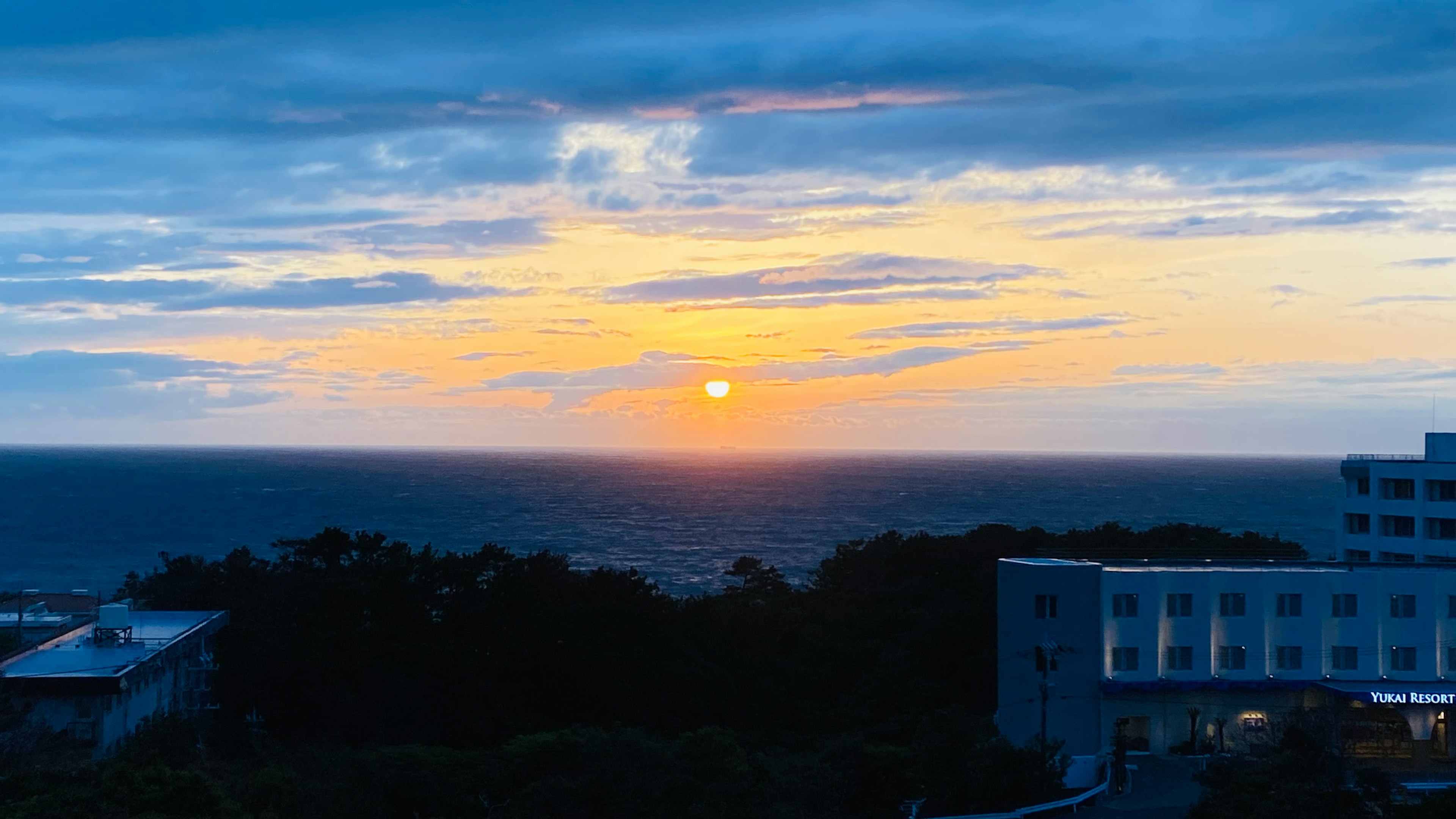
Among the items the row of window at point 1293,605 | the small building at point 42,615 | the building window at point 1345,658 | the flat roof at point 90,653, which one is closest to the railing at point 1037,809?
the row of window at point 1293,605

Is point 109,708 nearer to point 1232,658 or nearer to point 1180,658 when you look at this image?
point 1180,658

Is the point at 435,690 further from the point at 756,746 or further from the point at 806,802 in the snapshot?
the point at 806,802

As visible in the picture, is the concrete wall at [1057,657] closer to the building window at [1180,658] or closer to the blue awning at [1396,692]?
the building window at [1180,658]

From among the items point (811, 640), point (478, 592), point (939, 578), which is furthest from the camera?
point (939, 578)

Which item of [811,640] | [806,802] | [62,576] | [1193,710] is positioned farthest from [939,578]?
[62,576]

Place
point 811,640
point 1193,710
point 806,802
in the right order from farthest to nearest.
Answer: point 811,640
point 1193,710
point 806,802

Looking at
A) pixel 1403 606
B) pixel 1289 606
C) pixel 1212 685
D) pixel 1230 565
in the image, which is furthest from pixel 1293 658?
pixel 1230 565

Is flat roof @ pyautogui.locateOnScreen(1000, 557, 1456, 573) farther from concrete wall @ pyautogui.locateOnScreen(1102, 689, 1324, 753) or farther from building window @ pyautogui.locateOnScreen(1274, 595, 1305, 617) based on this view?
concrete wall @ pyautogui.locateOnScreen(1102, 689, 1324, 753)
